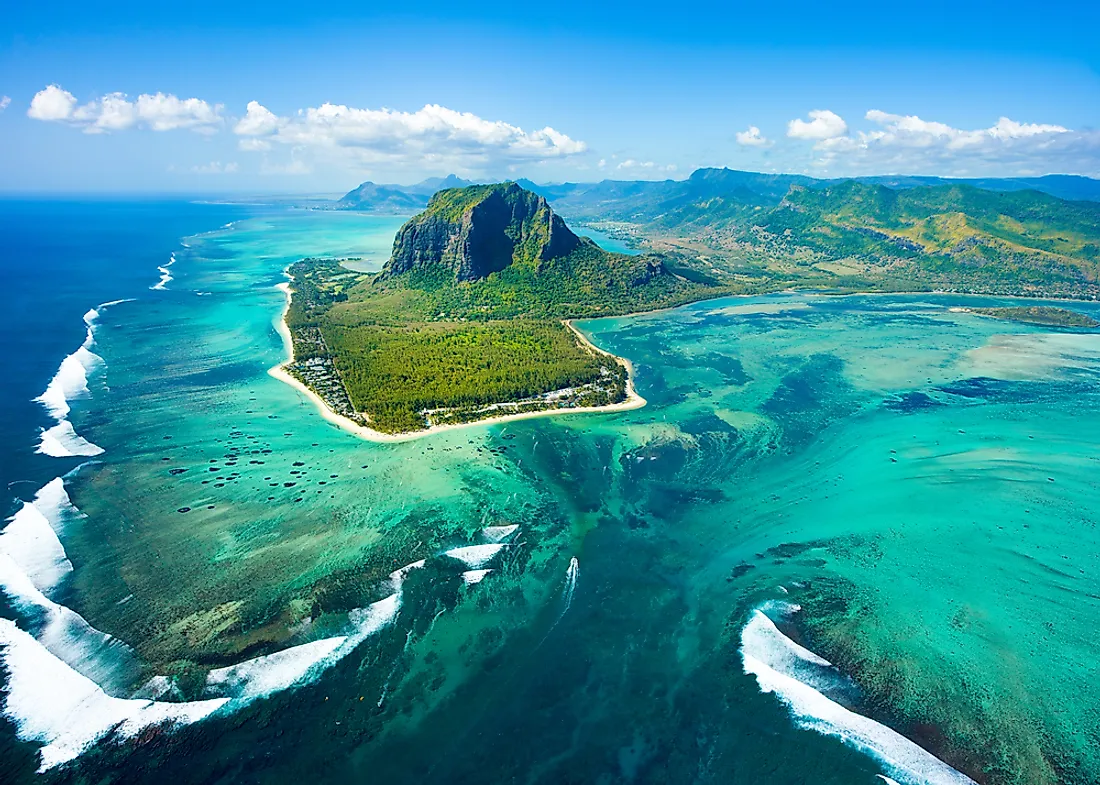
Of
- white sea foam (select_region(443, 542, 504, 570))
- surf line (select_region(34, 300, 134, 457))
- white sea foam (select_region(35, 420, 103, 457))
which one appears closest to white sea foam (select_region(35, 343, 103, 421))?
surf line (select_region(34, 300, 134, 457))

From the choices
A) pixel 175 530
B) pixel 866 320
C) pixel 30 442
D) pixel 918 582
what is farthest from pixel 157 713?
pixel 866 320

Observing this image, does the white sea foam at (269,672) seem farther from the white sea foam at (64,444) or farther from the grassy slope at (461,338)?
the white sea foam at (64,444)

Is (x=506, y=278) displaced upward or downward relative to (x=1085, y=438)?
upward

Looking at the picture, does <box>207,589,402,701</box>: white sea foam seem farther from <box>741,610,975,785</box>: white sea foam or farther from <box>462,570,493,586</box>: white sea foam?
<box>741,610,975,785</box>: white sea foam

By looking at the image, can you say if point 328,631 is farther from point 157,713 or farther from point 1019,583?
point 1019,583

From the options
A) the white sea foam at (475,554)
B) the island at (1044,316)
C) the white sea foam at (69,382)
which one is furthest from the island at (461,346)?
the island at (1044,316)

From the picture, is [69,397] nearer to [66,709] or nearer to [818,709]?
→ [66,709]

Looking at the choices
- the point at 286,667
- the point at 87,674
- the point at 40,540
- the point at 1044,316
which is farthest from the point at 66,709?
the point at 1044,316
